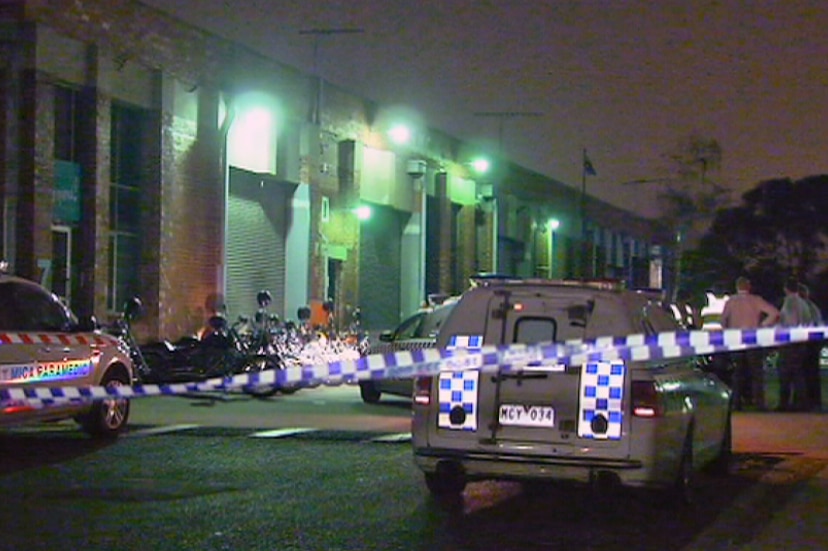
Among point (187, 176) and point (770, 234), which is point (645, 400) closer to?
point (187, 176)

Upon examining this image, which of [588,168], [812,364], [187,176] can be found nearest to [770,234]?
[588,168]

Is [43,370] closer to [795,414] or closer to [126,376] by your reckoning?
[126,376]

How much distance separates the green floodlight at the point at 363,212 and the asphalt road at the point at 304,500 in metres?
21.3

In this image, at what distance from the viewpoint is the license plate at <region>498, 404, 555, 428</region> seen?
982 cm

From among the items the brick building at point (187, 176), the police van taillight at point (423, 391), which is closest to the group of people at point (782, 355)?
the police van taillight at point (423, 391)

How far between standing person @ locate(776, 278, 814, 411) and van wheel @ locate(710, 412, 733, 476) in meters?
5.53

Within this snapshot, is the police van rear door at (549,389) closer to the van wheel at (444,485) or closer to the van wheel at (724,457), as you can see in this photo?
the van wheel at (444,485)

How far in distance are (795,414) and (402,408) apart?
18.2 feet

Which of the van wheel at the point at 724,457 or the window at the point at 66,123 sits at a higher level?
the window at the point at 66,123

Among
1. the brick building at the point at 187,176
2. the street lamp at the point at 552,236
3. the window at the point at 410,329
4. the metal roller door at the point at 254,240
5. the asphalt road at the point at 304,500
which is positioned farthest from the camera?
the street lamp at the point at 552,236

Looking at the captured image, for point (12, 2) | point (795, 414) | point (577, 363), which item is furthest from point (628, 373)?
point (12, 2)

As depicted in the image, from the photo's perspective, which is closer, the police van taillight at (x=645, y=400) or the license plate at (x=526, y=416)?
the police van taillight at (x=645, y=400)

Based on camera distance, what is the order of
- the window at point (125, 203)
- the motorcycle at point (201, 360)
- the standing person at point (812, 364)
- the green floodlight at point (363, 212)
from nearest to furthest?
the standing person at point (812, 364), the motorcycle at point (201, 360), the window at point (125, 203), the green floodlight at point (363, 212)

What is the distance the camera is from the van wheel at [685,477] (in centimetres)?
1034
